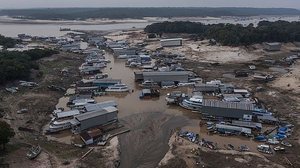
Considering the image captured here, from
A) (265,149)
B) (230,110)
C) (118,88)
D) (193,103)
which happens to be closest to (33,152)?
(193,103)

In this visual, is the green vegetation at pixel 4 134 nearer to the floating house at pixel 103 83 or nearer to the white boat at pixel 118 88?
the white boat at pixel 118 88

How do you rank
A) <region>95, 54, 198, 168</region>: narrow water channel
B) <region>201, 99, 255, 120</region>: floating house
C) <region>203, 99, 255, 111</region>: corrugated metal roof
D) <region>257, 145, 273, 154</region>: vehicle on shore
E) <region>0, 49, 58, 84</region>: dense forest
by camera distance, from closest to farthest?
<region>95, 54, 198, 168</region>: narrow water channel, <region>257, 145, 273, 154</region>: vehicle on shore, <region>201, 99, 255, 120</region>: floating house, <region>203, 99, 255, 111</region>: corrugated metal roof, <region>0, 49, 58, 84</region>: dense forest

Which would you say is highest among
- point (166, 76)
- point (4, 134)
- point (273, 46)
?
point (273, 46)

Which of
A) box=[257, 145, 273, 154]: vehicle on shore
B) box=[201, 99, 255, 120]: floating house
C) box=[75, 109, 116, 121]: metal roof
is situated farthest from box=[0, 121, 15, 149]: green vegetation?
box=[257, 145, 273, 154]: vehicle on shore

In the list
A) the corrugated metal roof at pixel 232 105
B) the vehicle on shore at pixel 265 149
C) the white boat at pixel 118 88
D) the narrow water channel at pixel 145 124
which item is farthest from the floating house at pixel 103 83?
the vehicle on shore at pixel 265 149

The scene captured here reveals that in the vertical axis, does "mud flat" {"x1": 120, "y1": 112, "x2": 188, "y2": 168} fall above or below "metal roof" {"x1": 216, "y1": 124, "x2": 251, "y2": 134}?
below

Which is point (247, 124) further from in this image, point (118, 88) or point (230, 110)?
point (118, 88)

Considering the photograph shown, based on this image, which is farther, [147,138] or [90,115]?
[90,115]

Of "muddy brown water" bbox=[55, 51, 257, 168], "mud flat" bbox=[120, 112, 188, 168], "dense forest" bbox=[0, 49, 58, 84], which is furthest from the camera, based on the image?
"dense forest" bbox=[0, 49, 58, 84]

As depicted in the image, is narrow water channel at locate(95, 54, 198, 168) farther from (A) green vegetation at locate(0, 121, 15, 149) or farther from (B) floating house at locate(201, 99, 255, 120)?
(A) green vegetation at locate(0, 121, 15, 149)
